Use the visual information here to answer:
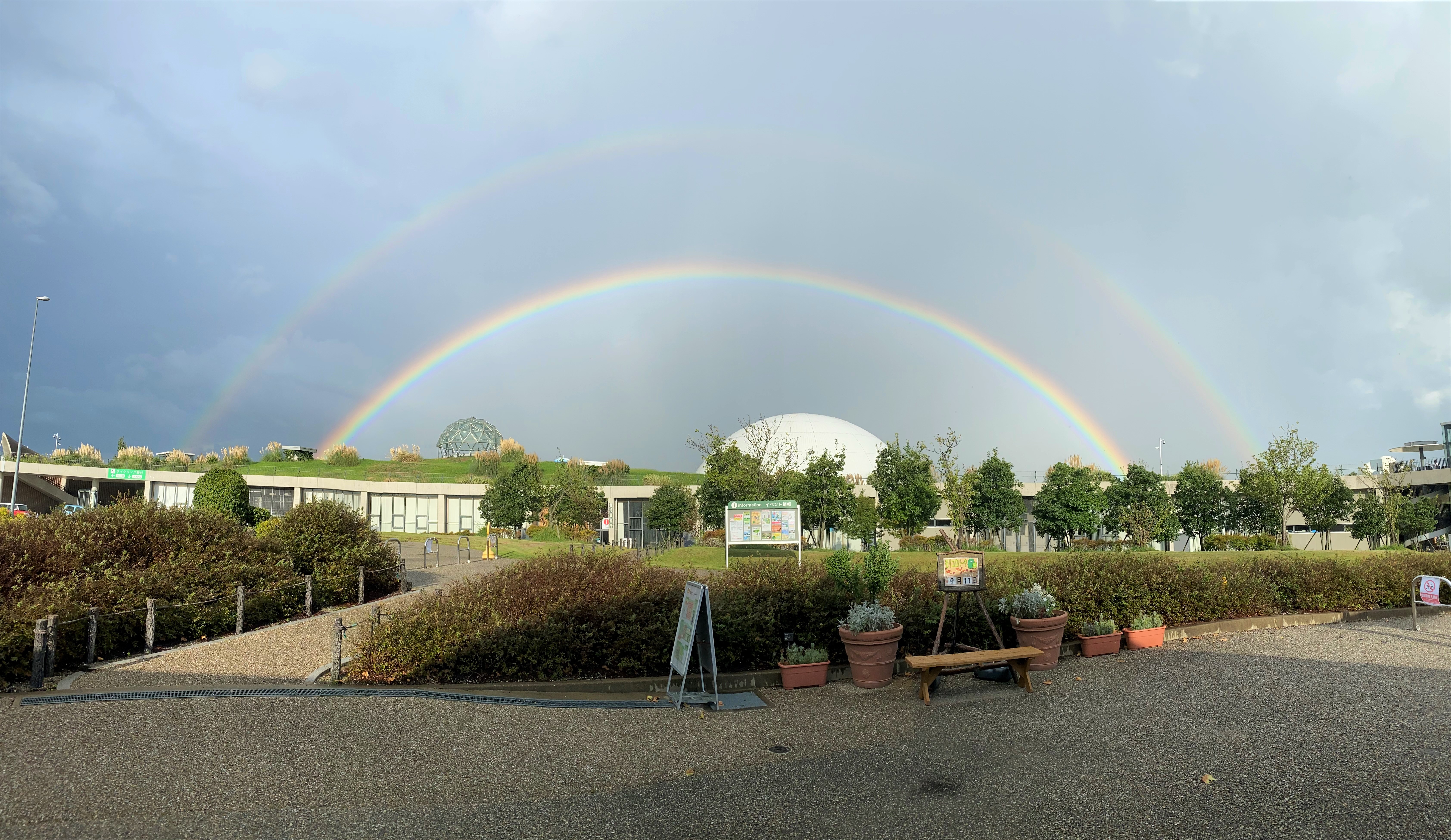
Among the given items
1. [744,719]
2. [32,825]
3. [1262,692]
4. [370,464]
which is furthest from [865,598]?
[370,464]

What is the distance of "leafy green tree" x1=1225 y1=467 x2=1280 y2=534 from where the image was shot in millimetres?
38875

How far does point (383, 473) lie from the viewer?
54.1m

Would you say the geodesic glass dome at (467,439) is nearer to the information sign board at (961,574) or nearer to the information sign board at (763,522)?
the information sign board at (763,522)

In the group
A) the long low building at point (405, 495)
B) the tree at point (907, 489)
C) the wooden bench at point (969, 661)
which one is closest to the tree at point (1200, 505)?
the long low building at point (405, 495)

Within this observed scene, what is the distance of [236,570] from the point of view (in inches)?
475

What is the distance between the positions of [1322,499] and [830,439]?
122 ft

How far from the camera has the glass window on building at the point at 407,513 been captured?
52.5 meters

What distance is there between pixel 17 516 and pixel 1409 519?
171 feet

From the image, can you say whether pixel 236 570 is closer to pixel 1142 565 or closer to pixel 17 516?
pixel 17 516

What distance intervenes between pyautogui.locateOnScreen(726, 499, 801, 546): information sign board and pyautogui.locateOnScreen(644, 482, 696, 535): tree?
72.2 ft

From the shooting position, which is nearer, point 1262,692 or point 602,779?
point 602,779

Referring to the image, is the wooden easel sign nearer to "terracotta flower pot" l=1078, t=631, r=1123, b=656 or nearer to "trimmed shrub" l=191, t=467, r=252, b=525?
"terracotta flower pot" l=1078, t=631, r=1123, b=656

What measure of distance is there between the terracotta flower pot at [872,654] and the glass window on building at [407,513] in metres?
48.7

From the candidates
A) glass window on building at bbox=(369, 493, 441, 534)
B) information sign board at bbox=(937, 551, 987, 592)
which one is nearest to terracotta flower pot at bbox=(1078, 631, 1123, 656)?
information sign board at bbox=(937, 551, 987, 592)
